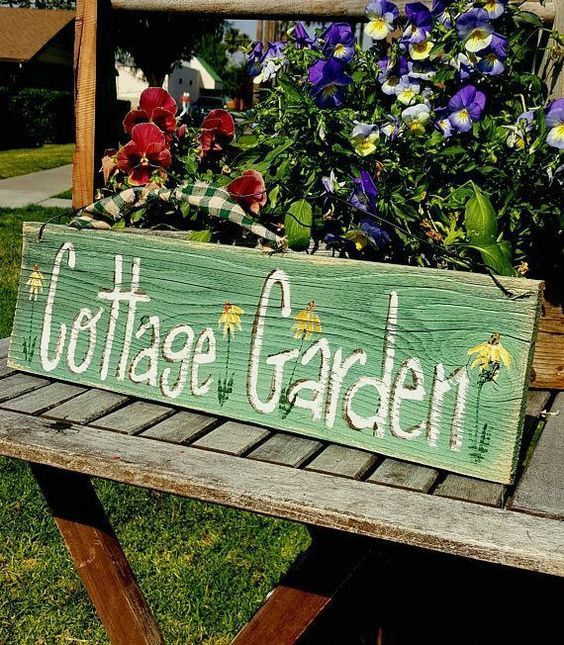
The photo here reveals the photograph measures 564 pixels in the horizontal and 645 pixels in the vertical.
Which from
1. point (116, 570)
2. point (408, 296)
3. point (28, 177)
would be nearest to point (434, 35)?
point (408, 296)

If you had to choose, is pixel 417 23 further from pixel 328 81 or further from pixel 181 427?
pixel 181 427

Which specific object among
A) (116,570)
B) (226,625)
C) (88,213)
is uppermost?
(88,213)

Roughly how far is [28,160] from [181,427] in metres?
13.6

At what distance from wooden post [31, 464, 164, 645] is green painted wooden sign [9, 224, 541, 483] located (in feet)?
0.86

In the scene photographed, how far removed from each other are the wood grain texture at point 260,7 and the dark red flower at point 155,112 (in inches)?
11.1

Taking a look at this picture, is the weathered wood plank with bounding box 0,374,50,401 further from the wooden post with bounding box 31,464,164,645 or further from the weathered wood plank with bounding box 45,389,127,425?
the wooden post with bounding box 31,464,164,645

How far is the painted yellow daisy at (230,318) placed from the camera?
1.32m

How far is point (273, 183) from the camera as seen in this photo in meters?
1.53

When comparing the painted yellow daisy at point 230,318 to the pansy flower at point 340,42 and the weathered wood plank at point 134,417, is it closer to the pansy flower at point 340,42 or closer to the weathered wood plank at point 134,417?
the weathered wood plank at point 134,417

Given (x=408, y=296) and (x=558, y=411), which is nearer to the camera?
(x=408, y=296)

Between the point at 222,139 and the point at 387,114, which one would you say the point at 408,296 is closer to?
the point at 387,114

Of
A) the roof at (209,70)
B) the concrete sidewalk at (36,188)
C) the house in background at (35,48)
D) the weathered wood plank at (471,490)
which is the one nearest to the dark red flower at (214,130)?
the weathered wood plank at (471,490)

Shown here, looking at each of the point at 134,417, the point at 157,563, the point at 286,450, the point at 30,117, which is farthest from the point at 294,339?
the point at 30,117

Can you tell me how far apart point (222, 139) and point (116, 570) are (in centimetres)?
84
